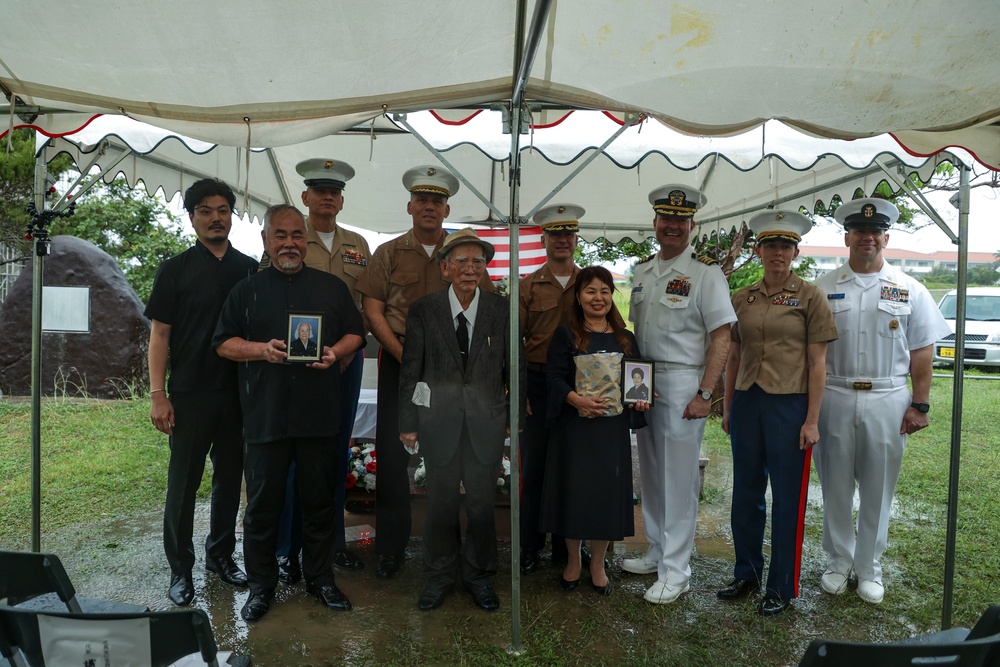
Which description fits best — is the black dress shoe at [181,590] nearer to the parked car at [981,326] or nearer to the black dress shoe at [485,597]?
the black dress shoe at [485,597]

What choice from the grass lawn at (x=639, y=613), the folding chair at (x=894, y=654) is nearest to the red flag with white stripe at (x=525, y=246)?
the grass lawn at (x=639, y=613)

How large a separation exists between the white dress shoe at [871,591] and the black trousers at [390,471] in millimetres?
2614

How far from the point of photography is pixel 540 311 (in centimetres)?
443

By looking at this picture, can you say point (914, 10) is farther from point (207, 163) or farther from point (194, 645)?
point (207, 163)

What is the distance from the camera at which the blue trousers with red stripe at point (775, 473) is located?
3.82 metres

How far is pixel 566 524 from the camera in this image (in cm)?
388

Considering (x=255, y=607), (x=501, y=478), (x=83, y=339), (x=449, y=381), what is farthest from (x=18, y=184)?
(x=449, y=381)

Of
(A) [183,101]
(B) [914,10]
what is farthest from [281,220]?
(B) [914,10]

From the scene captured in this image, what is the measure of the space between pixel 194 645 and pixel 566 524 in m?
2.43

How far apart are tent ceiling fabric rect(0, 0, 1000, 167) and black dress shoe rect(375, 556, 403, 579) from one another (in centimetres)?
244

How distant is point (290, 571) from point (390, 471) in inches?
31.5

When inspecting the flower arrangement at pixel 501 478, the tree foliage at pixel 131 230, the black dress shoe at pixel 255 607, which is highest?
the tree foliage at pixel 131 230

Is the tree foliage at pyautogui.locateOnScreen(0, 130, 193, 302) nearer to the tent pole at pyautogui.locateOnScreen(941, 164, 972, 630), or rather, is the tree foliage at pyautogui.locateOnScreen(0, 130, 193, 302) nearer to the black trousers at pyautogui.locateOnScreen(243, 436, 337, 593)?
the black trousers at pyautogui.locateOnScreen(243, 436, 337, 593)

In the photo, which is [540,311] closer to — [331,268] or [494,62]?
[331,268]
